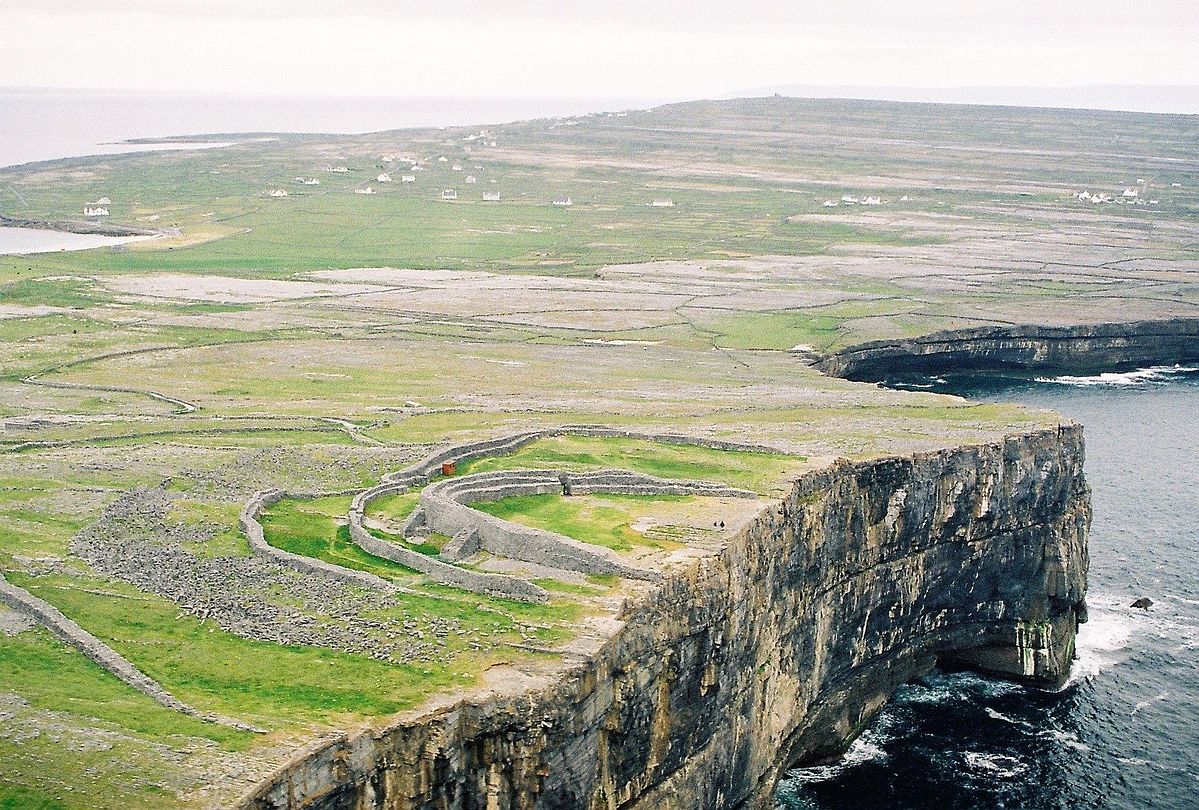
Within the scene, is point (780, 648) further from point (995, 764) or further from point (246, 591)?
point (246, 591)

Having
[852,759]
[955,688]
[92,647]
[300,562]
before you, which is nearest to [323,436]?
[300,562]

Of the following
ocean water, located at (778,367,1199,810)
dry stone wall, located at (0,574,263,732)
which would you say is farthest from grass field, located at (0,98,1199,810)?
ocean water, located at (778,367,1199,810)

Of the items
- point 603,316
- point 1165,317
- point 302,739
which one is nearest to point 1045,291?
point 1165,317

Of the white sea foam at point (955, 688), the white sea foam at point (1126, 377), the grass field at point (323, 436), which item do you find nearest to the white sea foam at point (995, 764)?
the white sea foam at point (955, 688)

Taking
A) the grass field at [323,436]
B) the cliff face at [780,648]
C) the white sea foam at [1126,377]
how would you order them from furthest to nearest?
the white sea foam at [1126,377] → the cliff face at [780,648] → the grass field at [323,436]

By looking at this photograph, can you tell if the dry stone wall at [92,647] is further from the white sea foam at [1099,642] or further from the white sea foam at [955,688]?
the white sea foam at [1099,642]

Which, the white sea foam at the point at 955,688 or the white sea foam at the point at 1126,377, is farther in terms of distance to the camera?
the white sea foam at the point at 1126,377

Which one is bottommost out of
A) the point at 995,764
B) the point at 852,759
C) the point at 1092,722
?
the point at 852,759
